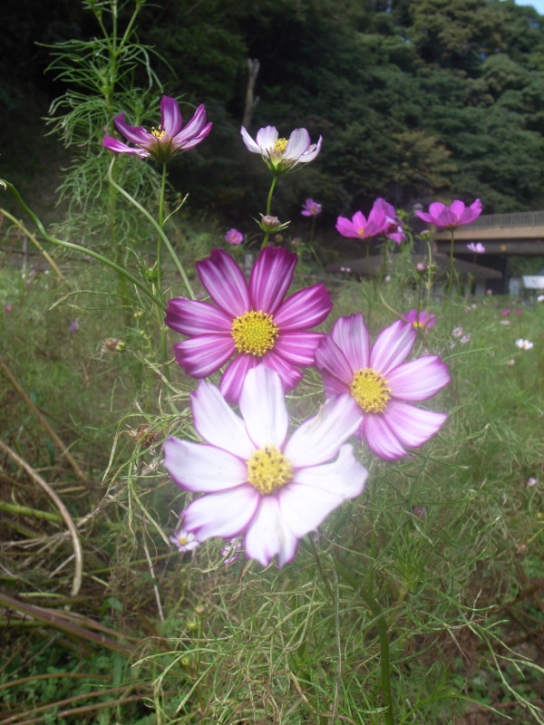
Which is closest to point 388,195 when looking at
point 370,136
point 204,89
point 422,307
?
point 370,136

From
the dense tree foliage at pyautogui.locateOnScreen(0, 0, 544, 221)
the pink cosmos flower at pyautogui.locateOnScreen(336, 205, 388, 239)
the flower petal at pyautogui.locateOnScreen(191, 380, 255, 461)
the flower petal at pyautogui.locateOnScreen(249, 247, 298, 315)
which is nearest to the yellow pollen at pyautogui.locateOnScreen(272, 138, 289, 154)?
the flower petal at pyautogui.locateOnScreen(249, 247, 298, 315)

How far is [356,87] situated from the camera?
12742 millimetres

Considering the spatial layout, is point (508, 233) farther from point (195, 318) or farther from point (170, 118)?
point (195, 318)

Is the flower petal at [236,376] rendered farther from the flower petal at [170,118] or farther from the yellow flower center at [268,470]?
the flower petal at [170,118]

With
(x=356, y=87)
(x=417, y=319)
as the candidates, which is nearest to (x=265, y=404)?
(x=417, y=319)

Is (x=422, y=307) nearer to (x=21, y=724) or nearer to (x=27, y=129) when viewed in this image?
(x=21, y=724)

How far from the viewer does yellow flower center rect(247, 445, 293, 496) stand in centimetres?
29

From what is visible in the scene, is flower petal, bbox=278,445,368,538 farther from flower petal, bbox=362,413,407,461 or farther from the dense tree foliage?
the dense tree foliage

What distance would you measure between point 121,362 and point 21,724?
0.54 meters

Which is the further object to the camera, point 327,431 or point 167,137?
point 167,137

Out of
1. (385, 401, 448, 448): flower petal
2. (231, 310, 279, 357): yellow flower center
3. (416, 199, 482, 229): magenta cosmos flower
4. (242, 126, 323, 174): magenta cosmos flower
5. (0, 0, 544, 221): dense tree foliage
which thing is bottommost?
(385, 401, 448, 448): flower petal

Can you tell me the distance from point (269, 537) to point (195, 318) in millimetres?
150

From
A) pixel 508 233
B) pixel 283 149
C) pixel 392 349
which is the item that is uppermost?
pixel 283 149

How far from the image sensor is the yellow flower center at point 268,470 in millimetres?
288
